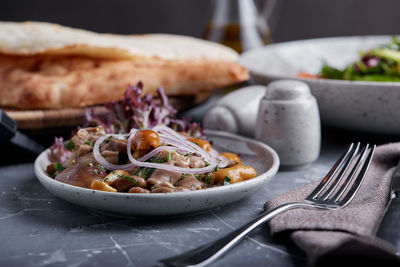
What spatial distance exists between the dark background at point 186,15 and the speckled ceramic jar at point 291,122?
2974 mm

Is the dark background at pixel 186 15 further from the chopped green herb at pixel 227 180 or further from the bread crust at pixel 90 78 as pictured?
the chopped green herb at pixel 227 180

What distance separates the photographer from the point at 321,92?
2031 mm

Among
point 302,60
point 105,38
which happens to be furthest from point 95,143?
point 302,60

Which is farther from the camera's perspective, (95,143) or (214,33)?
(214,33)

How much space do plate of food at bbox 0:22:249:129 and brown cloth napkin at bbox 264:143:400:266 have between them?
0.95m

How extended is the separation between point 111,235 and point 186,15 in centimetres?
409

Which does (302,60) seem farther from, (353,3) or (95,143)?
(353,3)

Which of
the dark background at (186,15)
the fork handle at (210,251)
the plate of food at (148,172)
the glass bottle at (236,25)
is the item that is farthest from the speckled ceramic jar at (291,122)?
the dark background at (186,15)

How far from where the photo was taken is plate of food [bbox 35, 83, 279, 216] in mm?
1221

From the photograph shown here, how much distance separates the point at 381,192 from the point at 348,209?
190 mm

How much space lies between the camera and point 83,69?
218 cm

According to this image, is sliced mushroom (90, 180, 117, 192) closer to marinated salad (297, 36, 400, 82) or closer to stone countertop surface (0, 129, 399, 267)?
stone countertop surface (0, 129, 399, 267)

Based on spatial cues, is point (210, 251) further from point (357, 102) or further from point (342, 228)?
point (357, 102)

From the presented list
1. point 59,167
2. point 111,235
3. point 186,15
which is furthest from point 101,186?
point 186,15
